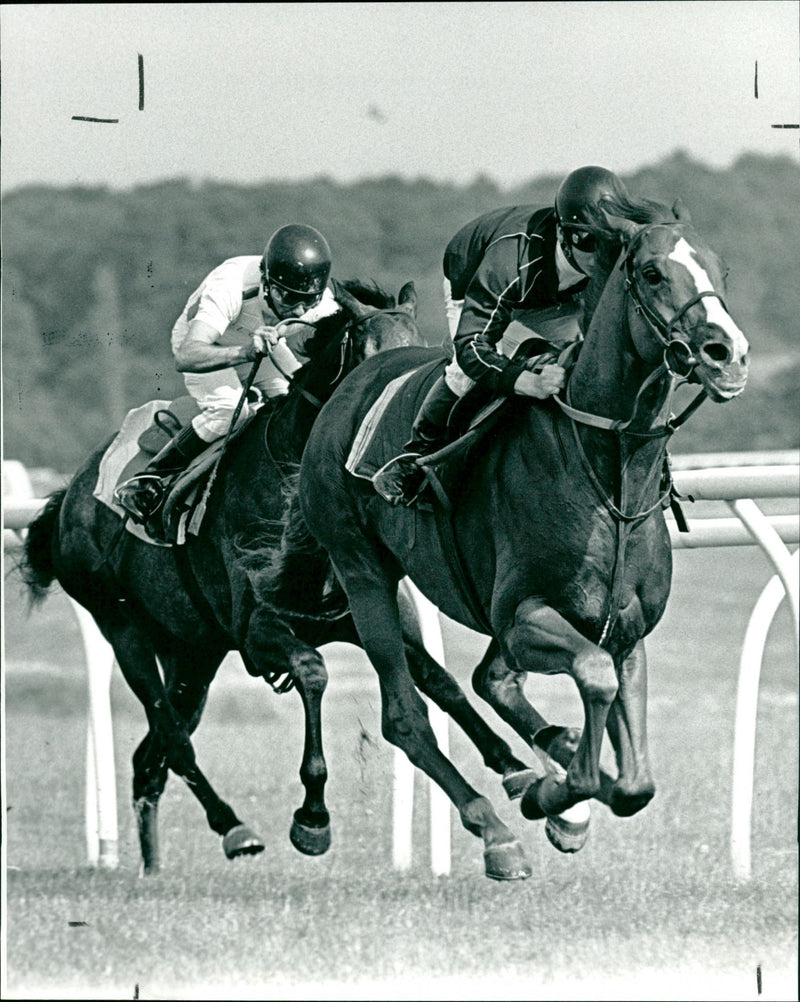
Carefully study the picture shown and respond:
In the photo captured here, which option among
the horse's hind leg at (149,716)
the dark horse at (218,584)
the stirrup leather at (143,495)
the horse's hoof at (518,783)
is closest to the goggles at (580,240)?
the dark horse at (218,584)

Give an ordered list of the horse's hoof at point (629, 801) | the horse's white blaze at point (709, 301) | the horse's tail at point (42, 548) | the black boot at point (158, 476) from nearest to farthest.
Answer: the horse's white blaze at point (709, 301), the horse's hoof at point (629, 801), the black boot at point (158, 476), the horse's tail at point (42, 548)

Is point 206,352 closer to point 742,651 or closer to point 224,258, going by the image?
point 742,651

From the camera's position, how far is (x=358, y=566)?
6273 mm

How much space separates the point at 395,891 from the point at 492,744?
61cm

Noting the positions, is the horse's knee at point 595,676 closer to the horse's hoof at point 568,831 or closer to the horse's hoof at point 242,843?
the horse's hoof at point 568,831

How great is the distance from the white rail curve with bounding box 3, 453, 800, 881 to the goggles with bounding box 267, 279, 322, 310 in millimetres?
1058

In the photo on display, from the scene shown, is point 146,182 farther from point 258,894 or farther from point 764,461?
point 258,894

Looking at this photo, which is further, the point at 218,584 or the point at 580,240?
the point at 218,584

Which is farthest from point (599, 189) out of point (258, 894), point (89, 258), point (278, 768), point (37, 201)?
point (37, 201)

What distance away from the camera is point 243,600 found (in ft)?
22.0

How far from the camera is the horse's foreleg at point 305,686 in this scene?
21.0 feet

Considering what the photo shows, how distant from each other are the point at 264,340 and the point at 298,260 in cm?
31

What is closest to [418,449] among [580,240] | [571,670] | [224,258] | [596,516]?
[596,516]

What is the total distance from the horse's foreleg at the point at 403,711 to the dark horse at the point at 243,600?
0.30m
